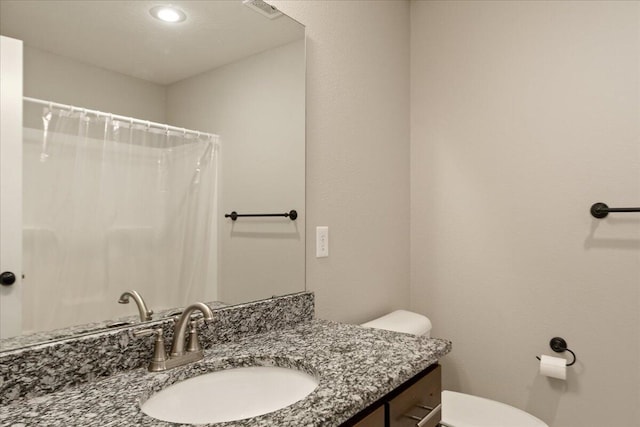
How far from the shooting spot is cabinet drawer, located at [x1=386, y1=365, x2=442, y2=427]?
0.96 m

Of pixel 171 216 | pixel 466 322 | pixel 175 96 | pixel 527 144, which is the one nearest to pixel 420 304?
pixel 466 322

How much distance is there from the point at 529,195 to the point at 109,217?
1.67 m

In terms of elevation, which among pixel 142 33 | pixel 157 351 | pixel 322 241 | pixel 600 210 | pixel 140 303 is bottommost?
pixel 157 351

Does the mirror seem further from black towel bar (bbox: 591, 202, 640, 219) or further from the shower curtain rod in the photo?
black towel bar (bbox: 591, 202, 640, 219)

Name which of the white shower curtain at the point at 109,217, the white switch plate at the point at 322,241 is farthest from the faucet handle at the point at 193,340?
the white switch plate at the point at 322,241

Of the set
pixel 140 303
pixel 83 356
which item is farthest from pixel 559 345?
pixel 83 356

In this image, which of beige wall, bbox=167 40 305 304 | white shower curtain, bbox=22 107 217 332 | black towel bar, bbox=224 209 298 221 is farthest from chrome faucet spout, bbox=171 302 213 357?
black towel bar, bbox=224 209 298 221

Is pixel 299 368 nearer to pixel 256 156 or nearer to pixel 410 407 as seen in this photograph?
pixel 410 407

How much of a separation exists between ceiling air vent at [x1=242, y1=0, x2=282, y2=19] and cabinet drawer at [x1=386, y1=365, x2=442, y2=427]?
1.24 meters

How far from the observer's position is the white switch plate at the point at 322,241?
1.55 metres

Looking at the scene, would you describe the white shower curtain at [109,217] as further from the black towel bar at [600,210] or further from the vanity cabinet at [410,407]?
the black towel bar at [600,210]

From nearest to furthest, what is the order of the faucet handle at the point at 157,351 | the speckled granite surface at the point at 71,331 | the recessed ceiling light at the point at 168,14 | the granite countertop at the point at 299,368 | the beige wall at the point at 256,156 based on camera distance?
the granite countertop at the point at 299,368 < the speckled granite surface at the point at 71,331 < the faucet handle at the point at 157,351 < the recessed ceiling light at the point at 168,14 < the beige wall at the point at 256,156

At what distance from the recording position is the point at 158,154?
1.09 m

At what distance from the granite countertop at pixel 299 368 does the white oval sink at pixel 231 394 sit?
0.7 inches
